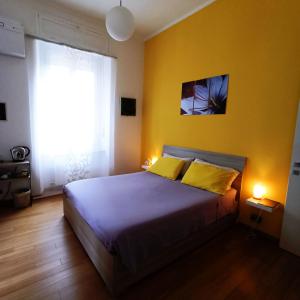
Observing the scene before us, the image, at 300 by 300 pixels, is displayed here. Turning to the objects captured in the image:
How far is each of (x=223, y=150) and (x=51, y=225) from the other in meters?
2.44

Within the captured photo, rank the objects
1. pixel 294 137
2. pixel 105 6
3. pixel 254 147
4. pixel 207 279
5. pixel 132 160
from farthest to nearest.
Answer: pixel 132 160, pixel 105 6, pixel 254 147, pixel 294 137, pixel 207 279

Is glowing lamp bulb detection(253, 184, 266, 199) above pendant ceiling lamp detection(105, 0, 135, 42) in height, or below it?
below

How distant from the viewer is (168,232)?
1.60 meters

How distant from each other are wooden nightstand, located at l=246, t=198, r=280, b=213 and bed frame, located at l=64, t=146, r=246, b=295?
320 millimetres

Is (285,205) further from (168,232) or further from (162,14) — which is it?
(162,14)

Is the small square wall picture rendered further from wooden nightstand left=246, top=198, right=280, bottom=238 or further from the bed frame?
wooden nightstand left=246, top=198, right=280, bottom=238

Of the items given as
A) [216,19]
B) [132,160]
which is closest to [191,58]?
[216,19]

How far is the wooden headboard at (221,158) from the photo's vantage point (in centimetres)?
239

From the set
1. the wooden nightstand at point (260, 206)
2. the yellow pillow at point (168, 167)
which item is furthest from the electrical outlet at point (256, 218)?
the yellow pillow at point (168, 167)

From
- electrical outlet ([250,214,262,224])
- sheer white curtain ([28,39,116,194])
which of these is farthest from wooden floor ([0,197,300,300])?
sheer white curtain ([28,39,116,194])

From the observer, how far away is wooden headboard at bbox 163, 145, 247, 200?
2395 mm

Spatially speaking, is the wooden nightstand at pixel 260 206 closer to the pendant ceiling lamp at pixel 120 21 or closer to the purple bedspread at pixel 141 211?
→ the purple bedspread at pixel 141 211

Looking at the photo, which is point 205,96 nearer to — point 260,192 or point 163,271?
point 260,192

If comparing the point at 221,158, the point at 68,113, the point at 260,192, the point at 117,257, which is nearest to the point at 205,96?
the point at 221,158
